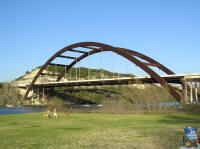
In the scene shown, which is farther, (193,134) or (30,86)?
(30,86)

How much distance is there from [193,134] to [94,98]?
74.4 metres

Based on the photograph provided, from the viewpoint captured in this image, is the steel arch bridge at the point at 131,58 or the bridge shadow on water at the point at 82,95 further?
the bridge shadow on water at the point at 82,95

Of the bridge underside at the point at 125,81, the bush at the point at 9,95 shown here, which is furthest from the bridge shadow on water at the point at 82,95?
the bridge underside at the point at 125,81

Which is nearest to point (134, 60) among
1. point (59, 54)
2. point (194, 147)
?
point (59, 54)

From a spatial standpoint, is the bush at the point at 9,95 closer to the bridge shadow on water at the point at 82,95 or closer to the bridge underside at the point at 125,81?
the bridge underside at the point at 125,81

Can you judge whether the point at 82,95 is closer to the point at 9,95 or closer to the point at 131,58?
the point at 9,95

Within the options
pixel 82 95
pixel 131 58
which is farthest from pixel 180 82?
pixel 82 95

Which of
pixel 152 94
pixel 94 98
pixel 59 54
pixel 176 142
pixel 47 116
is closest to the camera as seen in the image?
pixel 176 142

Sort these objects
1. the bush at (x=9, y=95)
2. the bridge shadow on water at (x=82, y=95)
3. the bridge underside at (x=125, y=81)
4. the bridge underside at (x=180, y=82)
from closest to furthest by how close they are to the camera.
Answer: the bridge underside at (x=180, y=82) < the bridge underside at (x=125, y=81) < the bush at (x=9, y=95) < the bridge shadow on water at (x=82, y=95)

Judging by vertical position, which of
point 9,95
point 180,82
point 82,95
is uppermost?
point 180,82

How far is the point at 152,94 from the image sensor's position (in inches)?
1190

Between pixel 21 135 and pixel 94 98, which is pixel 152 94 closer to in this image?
pixel 21 135

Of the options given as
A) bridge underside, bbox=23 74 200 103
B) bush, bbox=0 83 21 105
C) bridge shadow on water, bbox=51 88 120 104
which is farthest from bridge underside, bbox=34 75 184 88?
bridge shadow on water, bbox=51 88 120 104

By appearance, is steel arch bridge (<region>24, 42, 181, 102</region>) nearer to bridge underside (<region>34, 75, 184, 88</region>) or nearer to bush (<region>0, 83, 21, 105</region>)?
bridge underside (<region>34, 75, 184, 88</region>)
